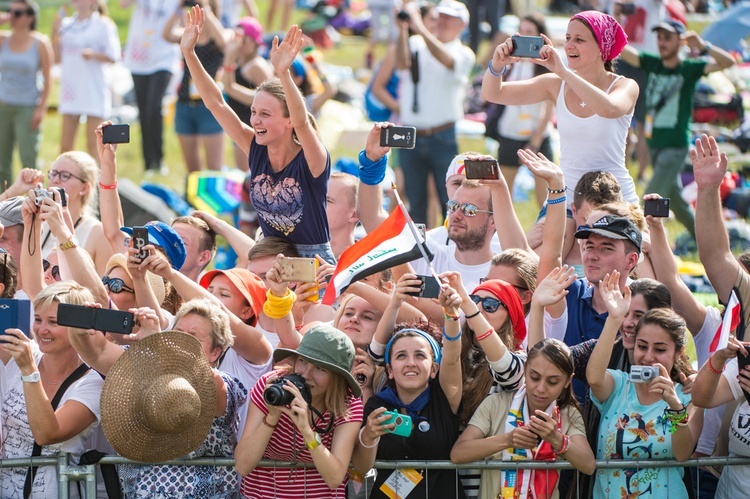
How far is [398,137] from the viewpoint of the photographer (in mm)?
5461

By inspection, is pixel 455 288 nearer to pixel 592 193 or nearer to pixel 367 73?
pixel 592 193

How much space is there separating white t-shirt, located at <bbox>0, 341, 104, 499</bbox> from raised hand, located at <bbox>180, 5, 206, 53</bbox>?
186 cm

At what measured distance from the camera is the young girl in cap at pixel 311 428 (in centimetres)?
445

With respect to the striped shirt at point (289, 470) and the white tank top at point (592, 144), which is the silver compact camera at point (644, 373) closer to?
the striped shirt at point (289, 470)

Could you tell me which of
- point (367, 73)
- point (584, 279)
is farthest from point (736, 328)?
point (367, 73)

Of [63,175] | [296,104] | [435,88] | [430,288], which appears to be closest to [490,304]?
[430,288]

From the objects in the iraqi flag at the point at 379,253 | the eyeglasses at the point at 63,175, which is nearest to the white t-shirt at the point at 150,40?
the eyeglasses at the point at 63,175

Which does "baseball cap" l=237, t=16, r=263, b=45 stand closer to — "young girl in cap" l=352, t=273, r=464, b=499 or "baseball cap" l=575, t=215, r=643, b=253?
"baseball cap" l=575, t=215, r=643, b=253

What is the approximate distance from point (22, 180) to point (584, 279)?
3.11 m

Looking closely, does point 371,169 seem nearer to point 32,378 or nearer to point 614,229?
point 614,229

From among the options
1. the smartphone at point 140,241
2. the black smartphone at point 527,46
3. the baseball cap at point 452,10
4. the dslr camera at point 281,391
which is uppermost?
the black smartphone at point 527,46

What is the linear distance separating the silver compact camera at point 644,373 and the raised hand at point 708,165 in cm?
125

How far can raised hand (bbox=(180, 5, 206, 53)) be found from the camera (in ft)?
19.3

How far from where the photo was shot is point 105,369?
470 cm
